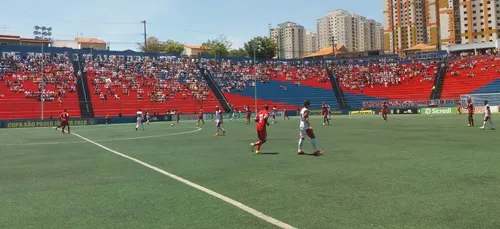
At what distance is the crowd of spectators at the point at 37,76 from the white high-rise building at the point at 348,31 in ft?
418

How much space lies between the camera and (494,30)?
412ft

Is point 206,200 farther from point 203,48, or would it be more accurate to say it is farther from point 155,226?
→ point 203,48

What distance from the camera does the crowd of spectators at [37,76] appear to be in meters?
50.8

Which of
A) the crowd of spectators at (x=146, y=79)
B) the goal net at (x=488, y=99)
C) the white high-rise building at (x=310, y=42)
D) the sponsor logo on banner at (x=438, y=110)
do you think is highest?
the white high-rise building at (x=310, y=42)

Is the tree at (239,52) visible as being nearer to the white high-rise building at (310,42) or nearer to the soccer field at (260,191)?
the white high-rise building at (310,42)

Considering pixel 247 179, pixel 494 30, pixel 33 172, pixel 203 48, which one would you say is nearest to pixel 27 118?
pixel 33 172

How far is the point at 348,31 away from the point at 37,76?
140 m

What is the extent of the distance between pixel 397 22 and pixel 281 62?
305 feet

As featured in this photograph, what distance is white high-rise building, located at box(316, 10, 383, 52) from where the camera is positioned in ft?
558

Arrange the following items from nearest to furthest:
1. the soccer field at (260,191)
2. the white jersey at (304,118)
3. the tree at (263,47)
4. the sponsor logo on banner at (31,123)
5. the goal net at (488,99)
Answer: the soccer field at (260,191) < the white jersey at (304,118) < the sponsor logo on banner at (31,123) < the goal net at (488,99) < the tree at (263,47)

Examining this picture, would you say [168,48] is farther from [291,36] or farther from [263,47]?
[291,36]

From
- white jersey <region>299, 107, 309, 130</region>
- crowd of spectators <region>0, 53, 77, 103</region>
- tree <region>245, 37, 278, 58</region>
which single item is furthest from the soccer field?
tree <region>245, 37, 278, 58</region>

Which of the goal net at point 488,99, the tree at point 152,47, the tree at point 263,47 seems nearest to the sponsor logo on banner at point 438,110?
the goal net at point 488,99

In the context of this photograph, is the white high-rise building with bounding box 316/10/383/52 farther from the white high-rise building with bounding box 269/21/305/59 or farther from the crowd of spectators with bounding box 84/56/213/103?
the crowd of spectators with bounding box 84/56/213/103
